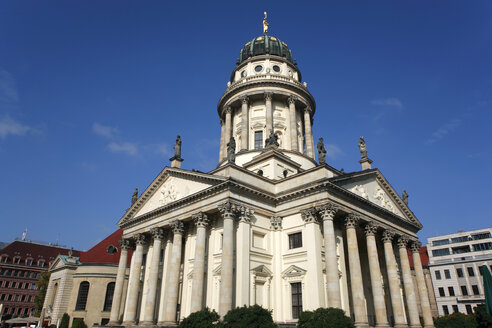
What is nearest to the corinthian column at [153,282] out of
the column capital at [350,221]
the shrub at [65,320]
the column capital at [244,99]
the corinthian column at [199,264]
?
the corinthian column at [199,264]

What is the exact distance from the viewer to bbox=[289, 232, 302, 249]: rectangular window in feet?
94.2

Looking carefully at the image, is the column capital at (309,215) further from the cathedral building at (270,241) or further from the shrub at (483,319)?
the shrub at (483,319)

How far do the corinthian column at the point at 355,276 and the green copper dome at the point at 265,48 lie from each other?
2793 centimetres

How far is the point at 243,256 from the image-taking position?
26.5 m

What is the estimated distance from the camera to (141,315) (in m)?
33.8

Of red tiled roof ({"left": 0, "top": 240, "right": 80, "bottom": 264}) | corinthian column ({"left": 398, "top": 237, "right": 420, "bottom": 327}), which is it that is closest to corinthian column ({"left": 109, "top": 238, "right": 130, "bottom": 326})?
corinthian column ({"left": 398, "top": 237, "right": 420, "bottom": 327})

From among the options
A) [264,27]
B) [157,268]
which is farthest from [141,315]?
[264,27]

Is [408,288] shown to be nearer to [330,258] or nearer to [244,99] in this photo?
[330,258]

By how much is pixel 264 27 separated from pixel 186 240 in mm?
34908

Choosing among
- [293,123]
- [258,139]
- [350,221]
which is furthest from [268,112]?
[350,221]

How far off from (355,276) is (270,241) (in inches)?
278

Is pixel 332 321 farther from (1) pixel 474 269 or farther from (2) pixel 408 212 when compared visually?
(1) pixel 474 269

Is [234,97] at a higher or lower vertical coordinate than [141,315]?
higher

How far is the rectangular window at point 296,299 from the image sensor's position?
26828 mm
